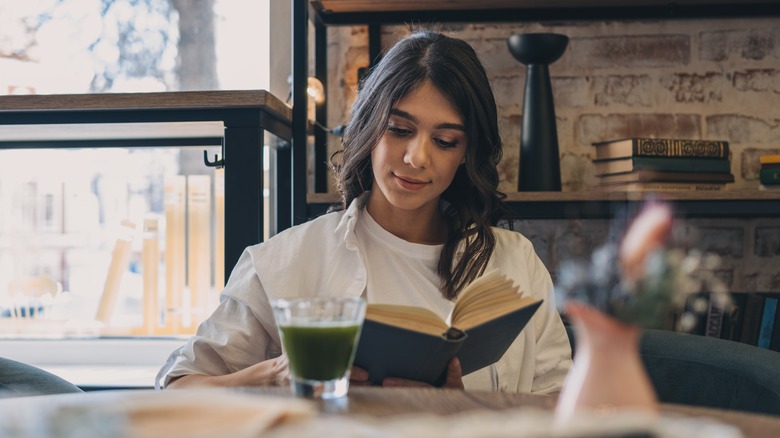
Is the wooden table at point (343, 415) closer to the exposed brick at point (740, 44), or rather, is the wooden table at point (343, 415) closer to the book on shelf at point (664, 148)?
the book on shelf at point (664, 148)

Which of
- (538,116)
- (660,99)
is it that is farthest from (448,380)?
(660,99)

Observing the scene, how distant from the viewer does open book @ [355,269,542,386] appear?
965 mm

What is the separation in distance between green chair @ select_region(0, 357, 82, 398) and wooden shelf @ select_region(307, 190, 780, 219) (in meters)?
0.74

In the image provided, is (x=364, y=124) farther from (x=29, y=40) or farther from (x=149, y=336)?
(x=29, y=40)

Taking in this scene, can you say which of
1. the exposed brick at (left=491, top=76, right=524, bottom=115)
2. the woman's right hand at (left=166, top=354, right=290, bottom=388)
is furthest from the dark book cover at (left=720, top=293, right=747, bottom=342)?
the woman's right hand at (left=166, top=354, right=290, bottom=388)

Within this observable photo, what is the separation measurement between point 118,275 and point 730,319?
5.05ft

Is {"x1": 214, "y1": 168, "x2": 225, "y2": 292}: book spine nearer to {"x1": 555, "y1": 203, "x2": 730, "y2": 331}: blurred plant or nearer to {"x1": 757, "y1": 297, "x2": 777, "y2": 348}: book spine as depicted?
{"x1": 757, "y1": 297, "x2": 777, "y2": 348}: book spine

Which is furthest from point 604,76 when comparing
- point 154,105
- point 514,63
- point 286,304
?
point 286,304

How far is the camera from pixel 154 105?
1576 millimetres

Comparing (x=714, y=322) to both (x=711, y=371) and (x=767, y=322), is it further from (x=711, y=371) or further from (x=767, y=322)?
(x=711, y=371)

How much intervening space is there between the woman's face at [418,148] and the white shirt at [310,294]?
10 cm

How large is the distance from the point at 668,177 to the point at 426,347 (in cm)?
105

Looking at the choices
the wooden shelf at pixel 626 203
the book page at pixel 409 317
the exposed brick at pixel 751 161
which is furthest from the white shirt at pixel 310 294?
the exposed brick at pixel 751 161

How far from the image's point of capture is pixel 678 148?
186 centimetres
